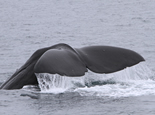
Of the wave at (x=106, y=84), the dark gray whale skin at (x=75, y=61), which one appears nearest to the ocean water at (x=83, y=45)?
the wave at (x=106, y=84)

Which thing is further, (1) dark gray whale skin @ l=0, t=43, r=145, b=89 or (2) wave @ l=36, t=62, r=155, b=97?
(2) wave @ l=36, t=62, r=155, b=97

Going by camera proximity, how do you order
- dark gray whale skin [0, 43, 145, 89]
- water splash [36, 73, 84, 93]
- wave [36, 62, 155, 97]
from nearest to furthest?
dark gray whale skin [0, 43, 145, 89] → water splash [36, 73, 84, 93] → wave [36, 62, 155, 97]

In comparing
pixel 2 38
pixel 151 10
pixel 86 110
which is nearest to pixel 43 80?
pixel 86 110

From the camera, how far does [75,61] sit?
9008mm

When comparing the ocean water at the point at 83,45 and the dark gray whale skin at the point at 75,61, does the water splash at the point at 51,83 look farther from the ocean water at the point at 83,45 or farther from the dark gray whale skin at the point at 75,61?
the dark gray whale skin at the point at 75,61

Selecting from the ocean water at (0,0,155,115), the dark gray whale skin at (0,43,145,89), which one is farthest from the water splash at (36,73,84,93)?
the dark gray whale skin at (0,43,145,89)

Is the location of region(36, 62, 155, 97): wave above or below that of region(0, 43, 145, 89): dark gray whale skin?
below

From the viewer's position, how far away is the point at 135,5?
129 feet

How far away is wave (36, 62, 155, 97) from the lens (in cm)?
936

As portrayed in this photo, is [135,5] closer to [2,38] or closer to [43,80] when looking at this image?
[2,38]

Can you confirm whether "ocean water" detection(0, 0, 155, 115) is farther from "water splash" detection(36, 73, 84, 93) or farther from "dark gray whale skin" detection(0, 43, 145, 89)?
"dark gray whale skin" detection(0, 43, 145, 89)

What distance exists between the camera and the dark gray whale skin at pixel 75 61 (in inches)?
341

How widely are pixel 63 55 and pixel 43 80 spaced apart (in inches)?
25.0

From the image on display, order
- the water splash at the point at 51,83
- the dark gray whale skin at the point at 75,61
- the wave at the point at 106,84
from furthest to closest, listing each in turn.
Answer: the wave at the point at 106,84 → the water splash at the point at 51,83 → the dark gray whale skin at the point at 75,61
